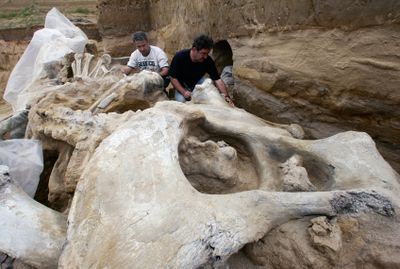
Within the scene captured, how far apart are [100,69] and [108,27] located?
409cm

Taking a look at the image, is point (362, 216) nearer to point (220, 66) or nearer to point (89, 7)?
point (220, 66)

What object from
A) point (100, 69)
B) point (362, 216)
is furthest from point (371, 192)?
point (100, 69)

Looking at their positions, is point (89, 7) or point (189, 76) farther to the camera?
point (89, 7)

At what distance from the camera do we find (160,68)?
3.71 meters

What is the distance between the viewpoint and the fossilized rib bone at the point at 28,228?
1369mm

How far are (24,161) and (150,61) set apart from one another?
197cm

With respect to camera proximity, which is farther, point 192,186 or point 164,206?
point 192,186

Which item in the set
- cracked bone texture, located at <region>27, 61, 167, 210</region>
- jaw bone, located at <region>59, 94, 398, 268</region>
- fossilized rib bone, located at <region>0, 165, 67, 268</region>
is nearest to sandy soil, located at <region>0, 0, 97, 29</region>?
cracked bone texture, located at <region>27, 61, 167, 210</region>

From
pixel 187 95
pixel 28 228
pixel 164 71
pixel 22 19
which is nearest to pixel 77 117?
pixel 28 228

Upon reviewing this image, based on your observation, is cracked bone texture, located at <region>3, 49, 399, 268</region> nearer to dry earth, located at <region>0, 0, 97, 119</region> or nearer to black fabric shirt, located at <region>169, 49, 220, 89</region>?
black fabric shirt, located at <region>169, 49, 220, 89</region>

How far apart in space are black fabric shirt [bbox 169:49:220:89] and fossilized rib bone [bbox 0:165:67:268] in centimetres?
191

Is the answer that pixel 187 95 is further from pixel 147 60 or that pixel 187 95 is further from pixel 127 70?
pixel 147 60

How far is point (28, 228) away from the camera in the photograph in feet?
4.73

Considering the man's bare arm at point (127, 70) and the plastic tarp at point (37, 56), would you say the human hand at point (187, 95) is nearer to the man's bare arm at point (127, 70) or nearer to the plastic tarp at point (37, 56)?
the man's bare arm at point (127, 70)
